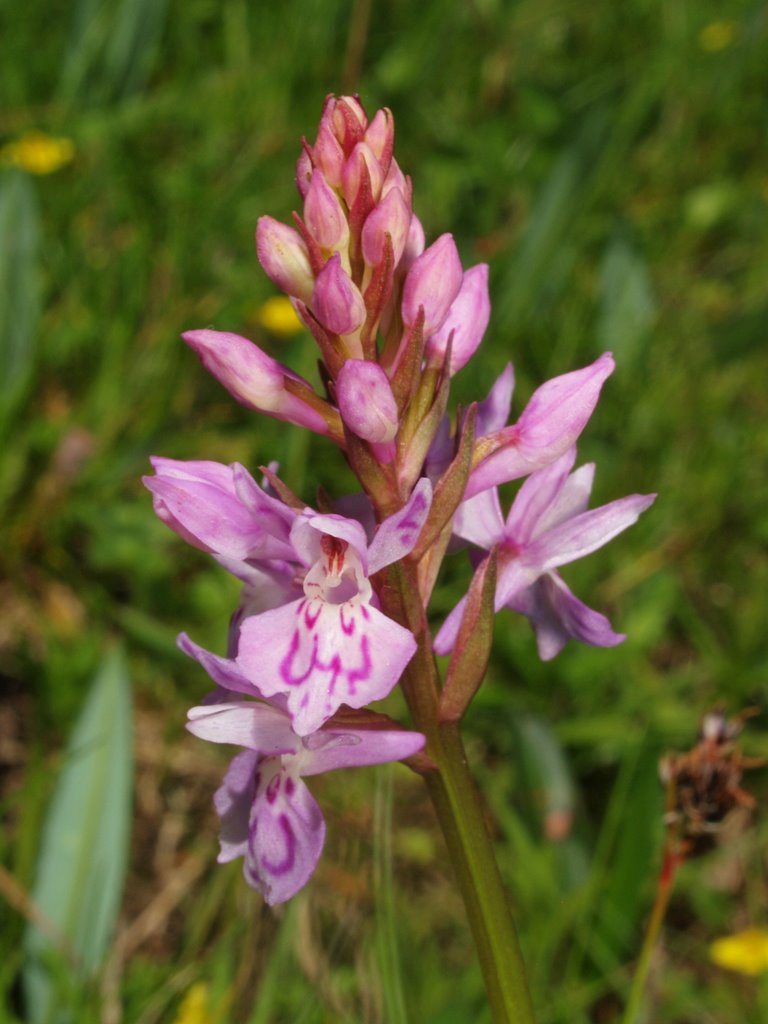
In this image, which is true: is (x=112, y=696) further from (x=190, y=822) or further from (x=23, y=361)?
(x=23, y=361)

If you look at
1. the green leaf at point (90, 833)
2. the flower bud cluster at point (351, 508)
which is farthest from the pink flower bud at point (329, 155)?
the green leaf at point (90, 833)

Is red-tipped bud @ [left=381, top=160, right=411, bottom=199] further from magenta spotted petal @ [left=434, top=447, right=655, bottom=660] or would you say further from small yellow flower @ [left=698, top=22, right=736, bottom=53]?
small yellow flower @ [left=698, top=22, right=736, bottom=53]

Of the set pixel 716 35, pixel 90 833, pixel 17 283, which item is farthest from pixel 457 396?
pixel 716 35

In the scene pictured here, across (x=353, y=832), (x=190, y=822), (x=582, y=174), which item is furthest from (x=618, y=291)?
(x=353, y=832)

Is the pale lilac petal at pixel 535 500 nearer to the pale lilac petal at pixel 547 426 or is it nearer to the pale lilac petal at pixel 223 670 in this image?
the pale lilac petal at pixel 547 426

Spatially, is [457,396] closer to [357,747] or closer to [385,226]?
[385,226]
